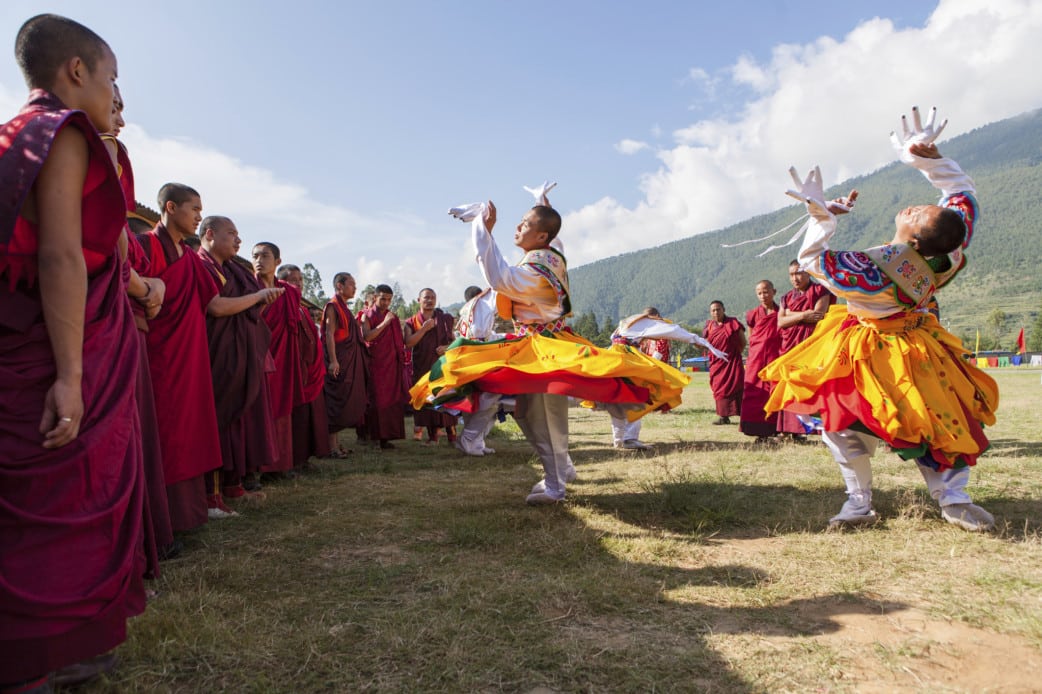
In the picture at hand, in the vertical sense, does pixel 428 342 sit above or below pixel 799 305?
above

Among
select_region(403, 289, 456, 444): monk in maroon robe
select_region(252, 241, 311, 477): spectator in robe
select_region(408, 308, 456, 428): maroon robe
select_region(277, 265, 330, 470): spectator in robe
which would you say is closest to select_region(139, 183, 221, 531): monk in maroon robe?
select_region(252, 241, 311, 477): spectator in robe

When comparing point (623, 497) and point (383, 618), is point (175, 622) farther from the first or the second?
point (623, 497)

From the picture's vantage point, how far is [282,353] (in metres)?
5.65

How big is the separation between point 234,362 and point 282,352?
1.36 m

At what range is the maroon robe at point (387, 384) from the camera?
8.02 metres

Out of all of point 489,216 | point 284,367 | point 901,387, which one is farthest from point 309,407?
point 901,387

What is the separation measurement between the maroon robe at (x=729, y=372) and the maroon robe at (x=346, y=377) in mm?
5133

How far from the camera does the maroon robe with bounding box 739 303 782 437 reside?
7723 millimetres

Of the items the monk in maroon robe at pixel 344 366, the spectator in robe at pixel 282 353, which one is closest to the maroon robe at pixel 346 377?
the monk in maroon robe at pixel 344 366

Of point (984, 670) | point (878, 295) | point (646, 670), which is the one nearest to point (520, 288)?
point (878, 295)

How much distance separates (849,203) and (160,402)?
172 inches

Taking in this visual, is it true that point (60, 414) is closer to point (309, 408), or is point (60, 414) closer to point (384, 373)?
point (309, 408)

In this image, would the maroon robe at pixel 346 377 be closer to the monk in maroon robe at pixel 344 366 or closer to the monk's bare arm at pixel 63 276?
the monk in maroon robe at pixel 344 366

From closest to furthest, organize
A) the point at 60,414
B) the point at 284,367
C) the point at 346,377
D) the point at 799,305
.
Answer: the point at 60,414 → the point at 284,367 → the point at 799,305 → the point at 346,377
